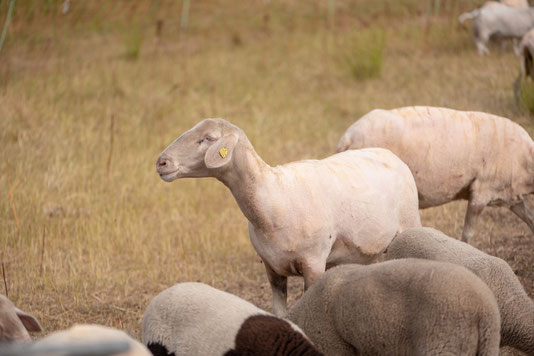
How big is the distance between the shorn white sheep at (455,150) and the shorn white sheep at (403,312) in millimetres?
1902

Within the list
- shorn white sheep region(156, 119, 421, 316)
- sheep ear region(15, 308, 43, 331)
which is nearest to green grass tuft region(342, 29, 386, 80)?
shorn white sheep region(156, 119, 421, 316)

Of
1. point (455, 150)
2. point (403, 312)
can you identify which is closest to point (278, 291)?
point (403, 312)

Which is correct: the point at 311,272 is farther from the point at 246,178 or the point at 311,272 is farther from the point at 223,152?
the point at 223,152

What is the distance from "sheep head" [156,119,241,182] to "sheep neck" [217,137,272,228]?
0.20 ft

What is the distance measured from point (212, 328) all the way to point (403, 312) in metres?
0.86

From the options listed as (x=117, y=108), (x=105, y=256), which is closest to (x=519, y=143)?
(x=105, y=256)

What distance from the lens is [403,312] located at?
317 cm

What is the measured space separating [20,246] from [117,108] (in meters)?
3.80

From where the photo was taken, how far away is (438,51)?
11648mm

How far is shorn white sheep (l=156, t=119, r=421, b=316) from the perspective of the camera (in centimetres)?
395

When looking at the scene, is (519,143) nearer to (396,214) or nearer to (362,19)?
(396,214)

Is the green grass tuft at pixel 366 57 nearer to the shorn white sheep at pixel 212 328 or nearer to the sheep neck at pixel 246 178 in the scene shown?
the sheep neck at pixel 246 178

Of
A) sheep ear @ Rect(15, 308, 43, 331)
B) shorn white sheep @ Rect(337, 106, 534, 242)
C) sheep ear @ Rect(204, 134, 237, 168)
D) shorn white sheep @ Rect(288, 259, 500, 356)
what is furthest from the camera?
shorn white sheep @ Rect(337, 106, 534, 242)

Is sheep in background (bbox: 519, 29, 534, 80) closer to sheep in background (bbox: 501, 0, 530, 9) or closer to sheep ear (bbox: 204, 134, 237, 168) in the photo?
sheep in background (bbox: 501, 0, 530, 9)
